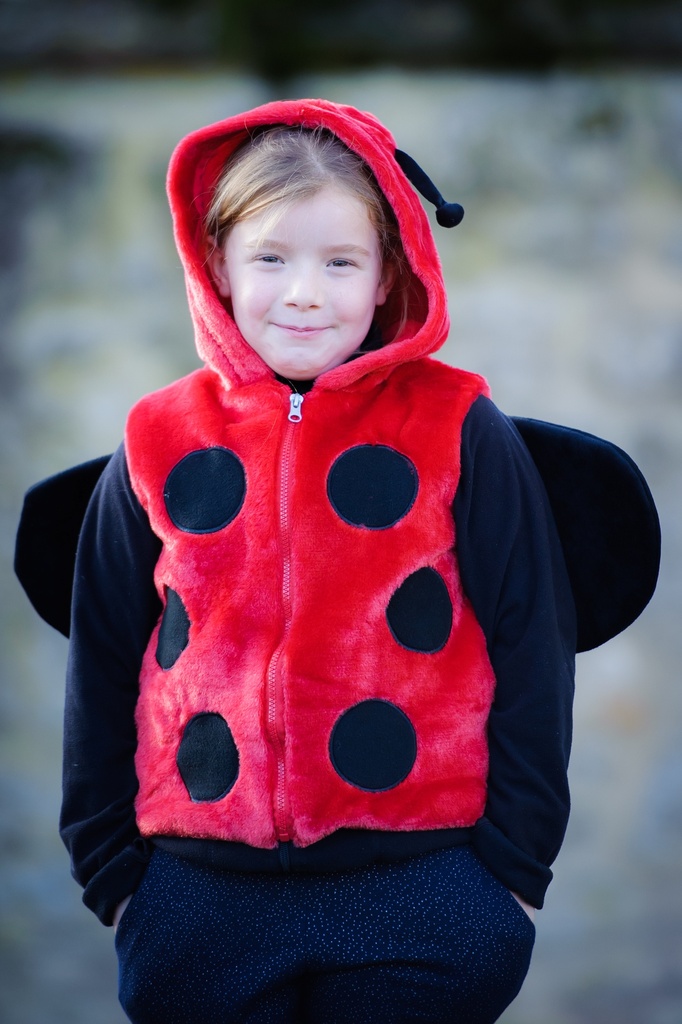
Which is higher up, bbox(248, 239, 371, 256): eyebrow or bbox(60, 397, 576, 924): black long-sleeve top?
bbox(248, 239, 371, 256): eyebrow

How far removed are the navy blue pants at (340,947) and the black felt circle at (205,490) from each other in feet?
1.37

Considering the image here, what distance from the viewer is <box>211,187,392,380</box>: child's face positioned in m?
1.43

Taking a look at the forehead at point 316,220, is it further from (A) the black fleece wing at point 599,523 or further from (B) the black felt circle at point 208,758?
(B) the black felt circle at point 208,758

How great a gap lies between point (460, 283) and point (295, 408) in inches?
50.4

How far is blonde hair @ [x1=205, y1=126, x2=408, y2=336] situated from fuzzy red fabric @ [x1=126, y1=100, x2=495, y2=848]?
0.9 inches

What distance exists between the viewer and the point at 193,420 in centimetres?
152

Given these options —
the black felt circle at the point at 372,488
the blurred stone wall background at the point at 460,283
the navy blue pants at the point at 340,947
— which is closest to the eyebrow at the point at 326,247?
the black felt circle at the point at 372,488

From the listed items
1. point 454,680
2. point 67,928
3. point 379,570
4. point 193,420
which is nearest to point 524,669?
point 454,680

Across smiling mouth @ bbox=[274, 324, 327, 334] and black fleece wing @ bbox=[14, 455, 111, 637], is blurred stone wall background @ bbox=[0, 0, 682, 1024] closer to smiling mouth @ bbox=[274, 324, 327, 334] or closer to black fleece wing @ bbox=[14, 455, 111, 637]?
black fleece wing @ bbox=[14, 455, 111, 637]

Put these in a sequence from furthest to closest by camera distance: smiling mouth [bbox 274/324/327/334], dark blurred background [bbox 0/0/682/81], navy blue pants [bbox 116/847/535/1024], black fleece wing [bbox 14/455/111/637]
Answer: dark blurred background [bbox 0/0/682/81] → black fleece wing [bbox 14/455/111/637] → smiling mouth [bbox 274/324/327/334] → navy blue pants [bbox 116/847/535/1024]

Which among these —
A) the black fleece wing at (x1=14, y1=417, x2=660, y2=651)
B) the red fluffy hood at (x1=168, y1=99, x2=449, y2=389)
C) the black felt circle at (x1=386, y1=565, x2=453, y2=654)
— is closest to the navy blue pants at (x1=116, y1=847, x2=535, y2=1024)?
the black felt circle at (x1=386, y1=565, x2=453, y2=654)

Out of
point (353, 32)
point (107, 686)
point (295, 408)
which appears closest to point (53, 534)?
point (107, 686)

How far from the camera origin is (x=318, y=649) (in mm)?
1377

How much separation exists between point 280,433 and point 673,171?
1519mm
